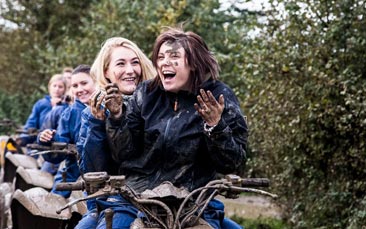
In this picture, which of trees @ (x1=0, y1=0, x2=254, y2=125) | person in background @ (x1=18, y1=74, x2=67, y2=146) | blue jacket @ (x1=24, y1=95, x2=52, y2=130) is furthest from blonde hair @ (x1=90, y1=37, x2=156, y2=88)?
blue jacket @ (x1=24, y1=95, x2=52, y2=130)

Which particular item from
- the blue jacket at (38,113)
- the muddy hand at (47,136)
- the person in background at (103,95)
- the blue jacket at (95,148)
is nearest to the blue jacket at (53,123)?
the muddy hand at (47,136)

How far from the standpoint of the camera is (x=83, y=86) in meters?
7.69

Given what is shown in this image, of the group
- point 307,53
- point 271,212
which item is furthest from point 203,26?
point 307,53

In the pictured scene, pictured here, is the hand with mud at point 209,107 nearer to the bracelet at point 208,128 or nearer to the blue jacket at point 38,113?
the bracelet at point 208,128

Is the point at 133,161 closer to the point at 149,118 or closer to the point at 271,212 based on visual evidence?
the point at 149,118

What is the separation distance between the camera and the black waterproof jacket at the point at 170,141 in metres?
4.89

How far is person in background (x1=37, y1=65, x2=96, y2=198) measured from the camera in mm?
7707

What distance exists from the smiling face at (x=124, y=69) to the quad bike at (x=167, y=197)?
54.4 inches

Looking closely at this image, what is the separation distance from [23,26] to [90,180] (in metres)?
21.0

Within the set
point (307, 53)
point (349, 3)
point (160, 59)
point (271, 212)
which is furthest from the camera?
point (271, 212)

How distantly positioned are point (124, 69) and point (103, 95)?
814 mm

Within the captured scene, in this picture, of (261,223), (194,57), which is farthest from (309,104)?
(261,223)

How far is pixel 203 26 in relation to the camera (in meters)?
15.2

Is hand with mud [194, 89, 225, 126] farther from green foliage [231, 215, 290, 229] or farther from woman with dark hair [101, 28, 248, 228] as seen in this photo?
green foliage [231, 215, 290, 229]
